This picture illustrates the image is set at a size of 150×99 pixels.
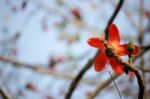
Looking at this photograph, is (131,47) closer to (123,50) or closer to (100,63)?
(123,50)

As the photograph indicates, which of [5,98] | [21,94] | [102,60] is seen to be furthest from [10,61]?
[102,60]

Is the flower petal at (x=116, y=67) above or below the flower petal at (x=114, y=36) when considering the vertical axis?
below

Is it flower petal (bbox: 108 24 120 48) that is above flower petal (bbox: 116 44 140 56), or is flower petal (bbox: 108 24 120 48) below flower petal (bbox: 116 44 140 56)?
above

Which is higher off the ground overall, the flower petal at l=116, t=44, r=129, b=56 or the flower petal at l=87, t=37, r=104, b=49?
the flower petal at l=87, t=37, r=104, b=49

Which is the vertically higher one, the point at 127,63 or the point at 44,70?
the point at 127,63

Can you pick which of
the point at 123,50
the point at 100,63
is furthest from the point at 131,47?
the point at 100,63

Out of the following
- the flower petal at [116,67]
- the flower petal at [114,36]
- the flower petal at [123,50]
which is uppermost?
the flower petal at [114,36]

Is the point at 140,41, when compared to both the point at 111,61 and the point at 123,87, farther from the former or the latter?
the point at 111,61

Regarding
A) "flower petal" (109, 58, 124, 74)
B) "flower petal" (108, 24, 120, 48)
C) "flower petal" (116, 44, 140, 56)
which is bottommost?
"flower petal" (109, 58, 124, 74)

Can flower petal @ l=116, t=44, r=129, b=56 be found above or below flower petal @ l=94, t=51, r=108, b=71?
above

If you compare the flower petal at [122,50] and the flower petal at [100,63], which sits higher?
the flower petal at [122,50]

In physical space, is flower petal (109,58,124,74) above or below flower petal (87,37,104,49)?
below
